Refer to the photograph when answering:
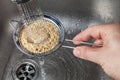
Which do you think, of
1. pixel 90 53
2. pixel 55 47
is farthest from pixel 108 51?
pixel 55 47

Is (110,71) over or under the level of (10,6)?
under

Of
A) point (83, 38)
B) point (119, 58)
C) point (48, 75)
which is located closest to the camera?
point (119, 58)

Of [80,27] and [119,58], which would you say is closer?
[119,58]

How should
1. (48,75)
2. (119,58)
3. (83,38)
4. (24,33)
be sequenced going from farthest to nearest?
(48,75) → (24,33) → (83,38) → (119,58)

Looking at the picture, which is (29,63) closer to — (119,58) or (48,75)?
(48,75)

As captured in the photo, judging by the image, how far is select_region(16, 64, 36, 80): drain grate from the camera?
0.92 metres

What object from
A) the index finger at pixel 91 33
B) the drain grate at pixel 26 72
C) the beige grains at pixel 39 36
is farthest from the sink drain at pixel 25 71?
the index finger at pixel 91 33

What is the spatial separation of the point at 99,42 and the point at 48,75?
1.00 ft

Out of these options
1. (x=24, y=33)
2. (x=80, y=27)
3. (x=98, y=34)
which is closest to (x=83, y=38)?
(x=98, y=34)

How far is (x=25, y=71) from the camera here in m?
0.93

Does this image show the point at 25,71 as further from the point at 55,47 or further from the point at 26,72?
the point at 55,47

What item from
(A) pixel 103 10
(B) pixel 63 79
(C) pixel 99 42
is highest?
(A) pixel 103 10

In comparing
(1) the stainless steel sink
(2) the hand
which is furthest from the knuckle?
(1) the stainless steel sink

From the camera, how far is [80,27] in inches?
40.6
